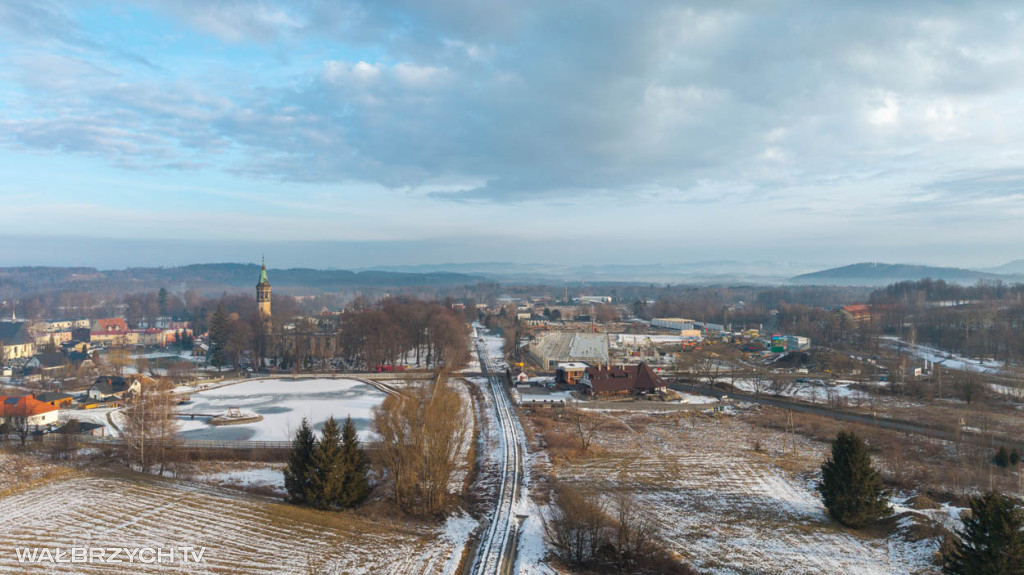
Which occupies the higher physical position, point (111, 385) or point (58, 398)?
point (111, 385)

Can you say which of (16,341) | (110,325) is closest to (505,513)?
(16,341)

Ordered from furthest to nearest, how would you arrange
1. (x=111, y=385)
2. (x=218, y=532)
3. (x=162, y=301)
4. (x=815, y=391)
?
(x=162, y=301) → (x=815, y=391) → (x=111, y=385) → (x=218, y=532)

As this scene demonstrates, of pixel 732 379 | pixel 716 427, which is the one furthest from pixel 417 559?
pixel 732 379

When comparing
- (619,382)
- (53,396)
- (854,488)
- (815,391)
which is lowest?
(53,396)

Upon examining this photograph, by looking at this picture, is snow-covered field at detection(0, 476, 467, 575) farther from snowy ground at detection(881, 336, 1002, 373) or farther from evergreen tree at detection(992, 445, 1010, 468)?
snowy ground at detection(881, 336, 1002, 373)

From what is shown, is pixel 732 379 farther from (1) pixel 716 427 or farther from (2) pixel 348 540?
(2) pixel 348 540

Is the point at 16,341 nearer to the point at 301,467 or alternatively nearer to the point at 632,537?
the point at 301,467
